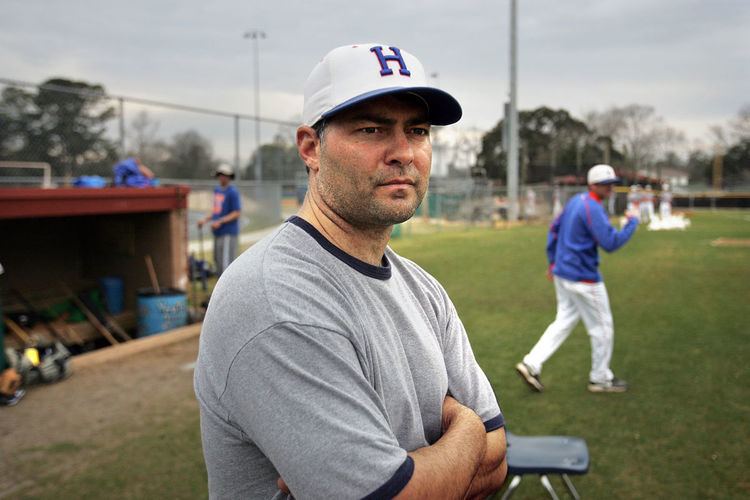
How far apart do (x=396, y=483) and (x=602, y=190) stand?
17.6ft

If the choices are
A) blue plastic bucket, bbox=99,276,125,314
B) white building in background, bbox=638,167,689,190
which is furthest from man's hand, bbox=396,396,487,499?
white building in background, bbox=638,167,689,190

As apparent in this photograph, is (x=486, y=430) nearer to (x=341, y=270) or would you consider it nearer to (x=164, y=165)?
(x=341, y=270)

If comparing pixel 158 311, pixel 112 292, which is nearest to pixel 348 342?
pixel 158 311

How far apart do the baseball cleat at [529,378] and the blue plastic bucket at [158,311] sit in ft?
16.5

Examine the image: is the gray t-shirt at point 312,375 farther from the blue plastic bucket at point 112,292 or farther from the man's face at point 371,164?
the blue plastic bucket at point 112,292

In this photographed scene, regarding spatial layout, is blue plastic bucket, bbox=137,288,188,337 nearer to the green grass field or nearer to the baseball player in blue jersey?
the green grass field

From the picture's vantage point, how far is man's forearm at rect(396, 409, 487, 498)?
132cm

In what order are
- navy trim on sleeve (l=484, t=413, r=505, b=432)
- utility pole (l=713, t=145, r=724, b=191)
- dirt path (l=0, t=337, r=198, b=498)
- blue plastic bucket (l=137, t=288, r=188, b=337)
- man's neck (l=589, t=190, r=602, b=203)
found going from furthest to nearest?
utility pole (l=713, t=145, r=724, b=191), blue plastic bucket (l=137, t=288, r=188, b=337), man's neck (l=589, t=190, r=602, b=203), dirt path (l=0, t=337, r=198, b=498), navy trim on sleeve (l=484, t=413, r=505, b=432)

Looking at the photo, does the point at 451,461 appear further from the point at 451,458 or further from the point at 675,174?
the point at 675,174

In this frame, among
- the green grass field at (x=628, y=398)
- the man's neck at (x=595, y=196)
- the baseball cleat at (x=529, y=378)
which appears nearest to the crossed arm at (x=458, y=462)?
the green grass field at (x=628, y=398)

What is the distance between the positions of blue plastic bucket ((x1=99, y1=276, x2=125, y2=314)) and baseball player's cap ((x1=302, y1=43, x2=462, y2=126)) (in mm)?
8694

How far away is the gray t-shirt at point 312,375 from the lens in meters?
1.21

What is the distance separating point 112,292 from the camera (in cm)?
930

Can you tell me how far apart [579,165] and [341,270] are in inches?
2505
